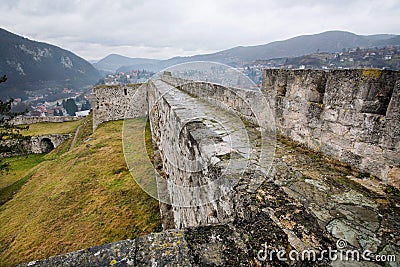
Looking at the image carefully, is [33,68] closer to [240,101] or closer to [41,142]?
[41,142]

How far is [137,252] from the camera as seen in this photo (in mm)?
1564

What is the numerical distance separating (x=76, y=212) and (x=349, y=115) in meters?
9.06

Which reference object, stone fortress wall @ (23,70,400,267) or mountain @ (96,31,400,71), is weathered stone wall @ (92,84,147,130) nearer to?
mountain @ (96,31,400,71)

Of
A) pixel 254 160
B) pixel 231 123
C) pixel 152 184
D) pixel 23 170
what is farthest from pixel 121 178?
pixel 23 170

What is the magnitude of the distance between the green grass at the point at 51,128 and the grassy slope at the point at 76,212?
14.5m

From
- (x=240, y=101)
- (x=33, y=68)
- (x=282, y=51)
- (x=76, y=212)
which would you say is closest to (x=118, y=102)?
(x=76, y=212)

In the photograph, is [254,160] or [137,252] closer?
[137,252]

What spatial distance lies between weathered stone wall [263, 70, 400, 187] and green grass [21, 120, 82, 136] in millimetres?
26618

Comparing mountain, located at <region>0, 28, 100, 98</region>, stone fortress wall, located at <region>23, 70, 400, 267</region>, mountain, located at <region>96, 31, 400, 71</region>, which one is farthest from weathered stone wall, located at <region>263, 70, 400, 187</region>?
mountain, located at <region>0, 28, 100, 98</region>

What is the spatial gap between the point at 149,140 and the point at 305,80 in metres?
12.2

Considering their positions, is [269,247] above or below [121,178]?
above

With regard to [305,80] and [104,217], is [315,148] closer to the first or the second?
[305,80]

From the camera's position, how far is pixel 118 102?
23828 millimetres

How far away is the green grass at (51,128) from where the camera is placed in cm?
2506
